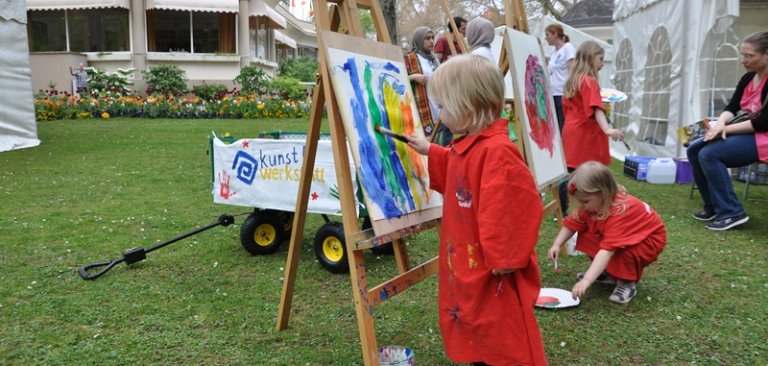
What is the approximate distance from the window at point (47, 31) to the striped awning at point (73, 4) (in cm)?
111

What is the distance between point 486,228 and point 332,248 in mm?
2445

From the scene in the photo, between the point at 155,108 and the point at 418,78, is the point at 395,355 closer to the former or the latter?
the point at 418,78

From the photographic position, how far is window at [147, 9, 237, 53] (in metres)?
23.6

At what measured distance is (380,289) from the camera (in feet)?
8.52

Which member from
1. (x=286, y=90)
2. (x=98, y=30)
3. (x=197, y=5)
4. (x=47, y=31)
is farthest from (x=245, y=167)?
(x=47, y=31)

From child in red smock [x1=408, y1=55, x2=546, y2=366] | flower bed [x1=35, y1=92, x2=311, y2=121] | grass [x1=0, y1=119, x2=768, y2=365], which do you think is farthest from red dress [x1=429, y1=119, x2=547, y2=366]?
flower bed [x1=35, y1=92, x2=311, y2=121]

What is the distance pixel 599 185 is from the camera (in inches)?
144

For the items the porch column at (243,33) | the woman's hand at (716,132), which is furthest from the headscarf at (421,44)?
the porch column at (243,33)

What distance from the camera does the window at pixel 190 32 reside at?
2364 centimetres

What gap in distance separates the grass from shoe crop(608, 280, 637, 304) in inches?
2.5

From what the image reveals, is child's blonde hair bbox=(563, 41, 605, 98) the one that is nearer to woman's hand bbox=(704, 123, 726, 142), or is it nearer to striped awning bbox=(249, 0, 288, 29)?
woman's hand bbox=(704, 123, 726, 142)

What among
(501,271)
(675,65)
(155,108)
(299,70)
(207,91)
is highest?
(299,70)

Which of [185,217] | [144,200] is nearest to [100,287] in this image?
[185,217]

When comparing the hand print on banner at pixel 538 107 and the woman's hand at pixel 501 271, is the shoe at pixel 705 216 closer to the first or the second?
the hand print on banner at pixel 538 107
